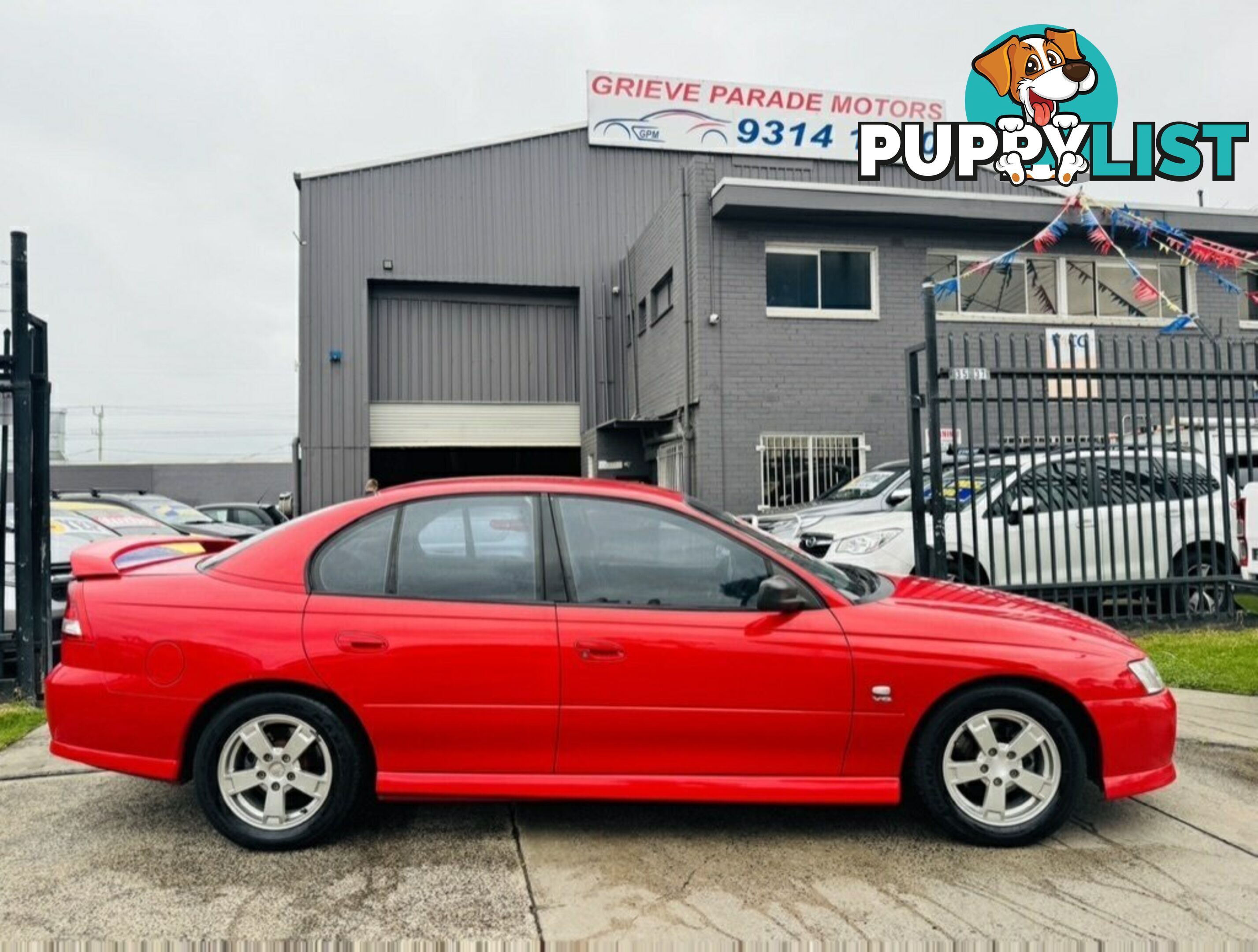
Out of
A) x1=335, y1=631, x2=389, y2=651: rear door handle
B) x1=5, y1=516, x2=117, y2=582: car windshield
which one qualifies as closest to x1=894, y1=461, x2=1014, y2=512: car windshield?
x1=335, y1=631, x2=389, y2=651: rear door handle

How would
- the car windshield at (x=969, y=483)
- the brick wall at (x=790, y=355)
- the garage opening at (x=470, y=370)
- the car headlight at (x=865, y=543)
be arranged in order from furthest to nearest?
the garage opening at (x=470, y=370) → the brick wall at (x=790, y=355) → the car headlight at (x=865, y=543) → the car windshield at (x=969, y=483)

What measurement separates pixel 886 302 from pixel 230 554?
12196mm

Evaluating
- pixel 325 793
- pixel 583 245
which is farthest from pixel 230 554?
pixel 583 245

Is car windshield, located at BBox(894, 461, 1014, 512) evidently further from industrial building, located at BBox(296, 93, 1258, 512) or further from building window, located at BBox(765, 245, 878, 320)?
building window, located at BBox(765, 245, 878, 320)

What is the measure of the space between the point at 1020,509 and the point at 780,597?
4.87 metres

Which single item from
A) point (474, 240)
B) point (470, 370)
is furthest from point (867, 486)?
point (474, 240)

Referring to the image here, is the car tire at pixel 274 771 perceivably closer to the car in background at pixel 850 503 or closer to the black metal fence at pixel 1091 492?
the black metal fence at pixel 1091 492

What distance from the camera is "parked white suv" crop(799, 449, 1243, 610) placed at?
755 centimetres

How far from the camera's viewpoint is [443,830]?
3.74 metres

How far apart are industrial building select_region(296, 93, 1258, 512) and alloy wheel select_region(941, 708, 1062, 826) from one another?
32.3ft

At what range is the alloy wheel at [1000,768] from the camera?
3523 mm

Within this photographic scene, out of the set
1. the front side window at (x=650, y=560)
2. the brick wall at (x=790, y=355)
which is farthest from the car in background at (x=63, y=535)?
the brick wall at (x=790, y=355)

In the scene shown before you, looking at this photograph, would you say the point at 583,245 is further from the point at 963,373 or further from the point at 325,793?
the point at 325,793

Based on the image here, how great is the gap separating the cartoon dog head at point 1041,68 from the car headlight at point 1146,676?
11201 mm
